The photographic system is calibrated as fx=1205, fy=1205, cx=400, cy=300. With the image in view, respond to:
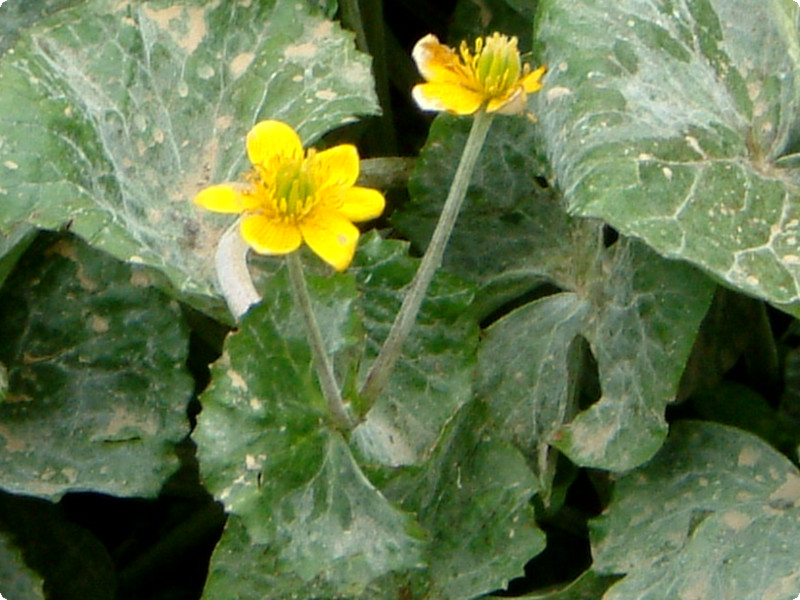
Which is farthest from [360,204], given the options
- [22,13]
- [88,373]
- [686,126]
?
[22,13]

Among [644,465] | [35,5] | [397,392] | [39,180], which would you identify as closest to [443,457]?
[397,392]

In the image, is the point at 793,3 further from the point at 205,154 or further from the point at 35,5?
the point at 35,5

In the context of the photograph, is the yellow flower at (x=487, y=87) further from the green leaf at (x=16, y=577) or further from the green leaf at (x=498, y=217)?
the green leaf at (x=16, y=577)

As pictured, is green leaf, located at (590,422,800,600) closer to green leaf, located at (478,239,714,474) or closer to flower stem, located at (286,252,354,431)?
green leaf, located at (478,239,714,474)

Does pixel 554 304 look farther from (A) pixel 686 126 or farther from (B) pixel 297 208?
(B) pixel 297 208

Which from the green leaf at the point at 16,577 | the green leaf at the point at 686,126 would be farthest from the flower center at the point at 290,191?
the green leaf at the point at 16,577

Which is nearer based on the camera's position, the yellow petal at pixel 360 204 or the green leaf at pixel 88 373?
the yellow petal at pixel 360 204
